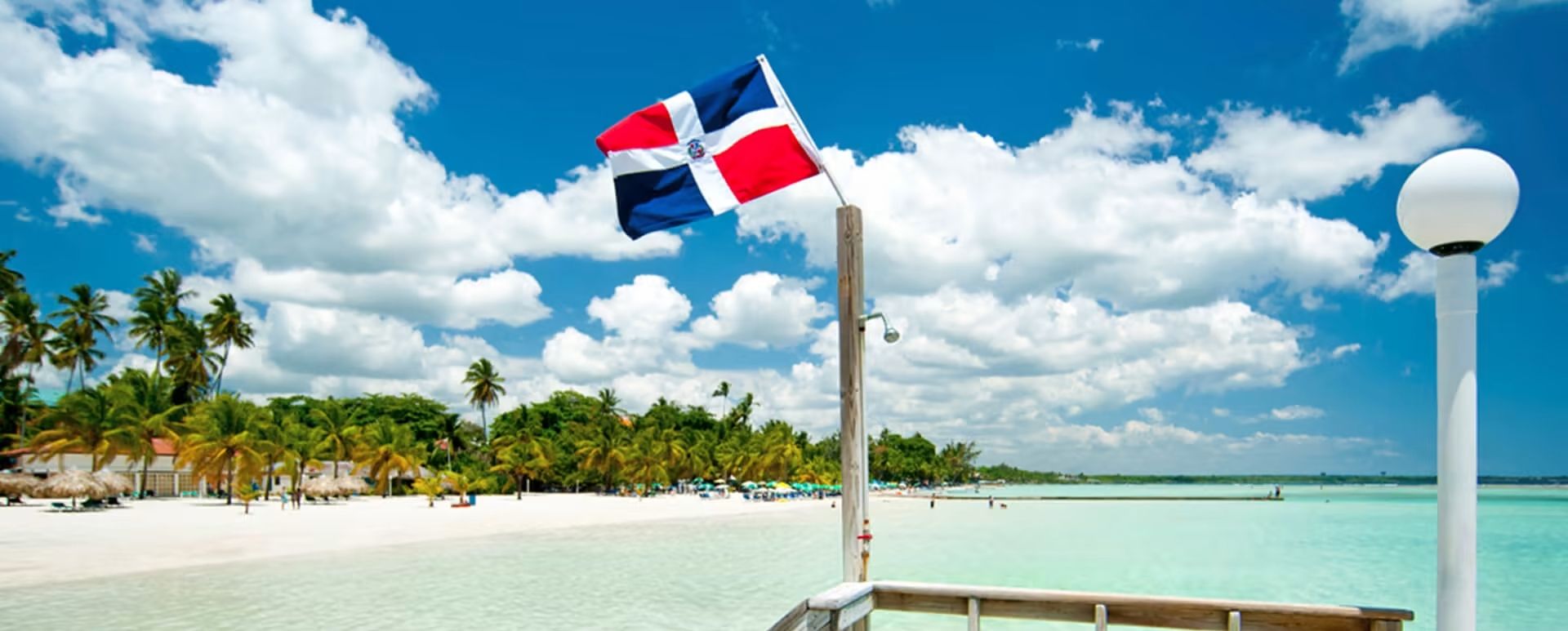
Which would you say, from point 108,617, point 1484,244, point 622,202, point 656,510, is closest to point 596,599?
point 108,617

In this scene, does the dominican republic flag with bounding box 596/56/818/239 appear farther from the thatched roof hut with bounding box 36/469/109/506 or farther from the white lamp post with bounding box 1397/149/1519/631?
the thatched roof hut with bounding box 36/469/109/506

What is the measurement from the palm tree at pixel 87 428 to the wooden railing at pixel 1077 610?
5394cm

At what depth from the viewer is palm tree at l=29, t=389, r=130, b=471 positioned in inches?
1871

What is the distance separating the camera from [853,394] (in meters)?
5.43

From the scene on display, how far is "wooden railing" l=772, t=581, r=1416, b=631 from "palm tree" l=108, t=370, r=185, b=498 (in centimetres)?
5402

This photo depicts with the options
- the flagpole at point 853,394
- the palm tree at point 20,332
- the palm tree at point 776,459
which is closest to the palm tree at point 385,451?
the palm tree at point 20,332

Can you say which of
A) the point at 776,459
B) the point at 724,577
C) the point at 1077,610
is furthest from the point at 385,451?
the point at 1077,610

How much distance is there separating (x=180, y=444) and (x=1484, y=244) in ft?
195

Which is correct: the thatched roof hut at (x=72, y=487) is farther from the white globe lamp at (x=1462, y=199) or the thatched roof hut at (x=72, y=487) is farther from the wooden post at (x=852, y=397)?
the white globe lamp at (x=1462, y=199)

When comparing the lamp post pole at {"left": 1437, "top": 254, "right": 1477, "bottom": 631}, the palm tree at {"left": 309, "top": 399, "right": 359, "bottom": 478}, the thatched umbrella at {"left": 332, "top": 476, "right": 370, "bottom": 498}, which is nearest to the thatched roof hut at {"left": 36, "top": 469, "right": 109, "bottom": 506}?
the thatched umbrella at {"left": 332, "top": 476, "right": 370, "bottom": 498}

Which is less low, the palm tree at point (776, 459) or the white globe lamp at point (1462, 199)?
the white globe lamp at point (1462, 199)

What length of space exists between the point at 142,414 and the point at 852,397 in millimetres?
55935

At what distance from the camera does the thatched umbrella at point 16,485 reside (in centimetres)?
4269

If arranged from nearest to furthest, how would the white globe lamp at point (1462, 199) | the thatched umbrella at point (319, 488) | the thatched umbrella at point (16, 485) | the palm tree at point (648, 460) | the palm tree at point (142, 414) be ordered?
the white globe lamp at point (1462, 199) → the thatched umbrella at point (16, 485) → the palm tree at point (142, 414) → the thatched umbrella at point (319, 488) → the palm tree at point (648, 460)
